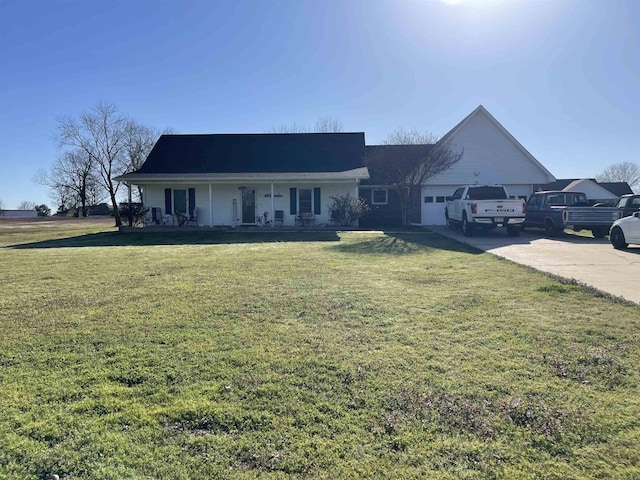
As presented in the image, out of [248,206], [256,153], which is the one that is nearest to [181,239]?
[248,206]

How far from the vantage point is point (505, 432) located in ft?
8.18

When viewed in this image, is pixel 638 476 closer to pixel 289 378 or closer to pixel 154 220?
pixel 289 378

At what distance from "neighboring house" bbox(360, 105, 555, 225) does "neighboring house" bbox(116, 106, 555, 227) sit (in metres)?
0.05

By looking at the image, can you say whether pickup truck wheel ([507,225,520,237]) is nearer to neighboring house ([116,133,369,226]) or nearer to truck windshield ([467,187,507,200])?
truck windshield ([467,187,507,200])

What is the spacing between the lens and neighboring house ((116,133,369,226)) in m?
19.7

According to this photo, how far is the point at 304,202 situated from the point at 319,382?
58.8 ft

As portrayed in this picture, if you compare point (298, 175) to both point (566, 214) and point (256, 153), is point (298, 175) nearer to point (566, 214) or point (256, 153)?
point (256, 153)

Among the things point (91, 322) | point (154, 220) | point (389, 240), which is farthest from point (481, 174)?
point (91, 322)

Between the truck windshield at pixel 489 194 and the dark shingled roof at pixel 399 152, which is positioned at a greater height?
the dark shingled roof at pixel 399 152

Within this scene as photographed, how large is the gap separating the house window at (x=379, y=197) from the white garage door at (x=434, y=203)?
2.29 meters

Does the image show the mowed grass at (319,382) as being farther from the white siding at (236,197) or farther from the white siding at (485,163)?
the white siding at (485,163)

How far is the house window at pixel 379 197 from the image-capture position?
23.2 m

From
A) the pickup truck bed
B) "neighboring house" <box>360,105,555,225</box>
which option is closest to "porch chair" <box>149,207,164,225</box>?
"neighboring house" <box>360,105,555,225</box>

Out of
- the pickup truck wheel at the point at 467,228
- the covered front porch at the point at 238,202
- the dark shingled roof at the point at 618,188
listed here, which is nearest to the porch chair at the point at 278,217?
the covered front porch at the point at 238,202
